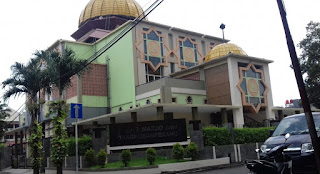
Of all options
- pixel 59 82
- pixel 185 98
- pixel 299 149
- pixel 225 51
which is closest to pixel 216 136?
pixel 299 149

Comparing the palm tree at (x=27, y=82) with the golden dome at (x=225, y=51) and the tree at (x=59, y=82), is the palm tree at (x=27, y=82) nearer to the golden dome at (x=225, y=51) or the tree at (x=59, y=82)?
the tree at (x=59, y=82)

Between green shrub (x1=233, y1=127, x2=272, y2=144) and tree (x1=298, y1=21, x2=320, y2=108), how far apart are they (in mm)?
16501

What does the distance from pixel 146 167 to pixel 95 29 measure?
1077 inches

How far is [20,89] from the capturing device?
61.8ft

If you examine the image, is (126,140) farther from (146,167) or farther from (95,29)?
(95,29)

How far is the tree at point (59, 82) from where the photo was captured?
15.7 meters

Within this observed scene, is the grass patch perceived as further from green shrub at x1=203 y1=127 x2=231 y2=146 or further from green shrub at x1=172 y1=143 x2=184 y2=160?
green shrub at x1=203 y1=127 x2=231 y2=146

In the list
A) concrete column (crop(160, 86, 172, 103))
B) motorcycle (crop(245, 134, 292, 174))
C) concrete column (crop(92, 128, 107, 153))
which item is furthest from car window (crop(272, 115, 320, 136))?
concrete column (crop(160, 86, 172, 103))

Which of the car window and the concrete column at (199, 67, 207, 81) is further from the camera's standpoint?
the concrete column at (199, 67, 207, 81)

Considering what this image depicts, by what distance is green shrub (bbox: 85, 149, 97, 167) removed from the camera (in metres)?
15.5

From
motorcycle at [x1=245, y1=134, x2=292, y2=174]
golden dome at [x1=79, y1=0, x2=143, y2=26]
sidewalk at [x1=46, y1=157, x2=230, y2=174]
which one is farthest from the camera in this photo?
golden dome at [x1=79, y1=0, x2=143, y2=26]

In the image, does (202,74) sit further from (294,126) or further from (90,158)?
(294,126)

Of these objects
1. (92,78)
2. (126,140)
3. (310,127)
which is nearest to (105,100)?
(92,78)

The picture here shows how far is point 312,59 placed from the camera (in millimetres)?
33875
